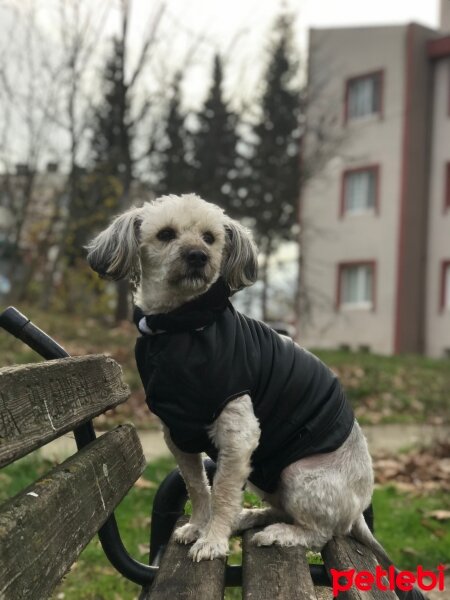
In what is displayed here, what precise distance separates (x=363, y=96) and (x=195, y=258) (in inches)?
883

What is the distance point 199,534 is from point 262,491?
36 cm

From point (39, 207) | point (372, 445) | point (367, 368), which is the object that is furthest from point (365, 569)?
point (39, 207)

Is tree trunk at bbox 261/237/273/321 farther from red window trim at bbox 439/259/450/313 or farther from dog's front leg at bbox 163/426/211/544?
dog's front leg at bbox 163/426/211/544

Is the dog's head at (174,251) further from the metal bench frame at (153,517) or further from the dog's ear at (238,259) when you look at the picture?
the metal bench frame at (153,517)

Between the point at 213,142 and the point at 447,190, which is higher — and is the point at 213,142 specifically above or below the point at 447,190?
above

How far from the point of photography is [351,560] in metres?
2.40

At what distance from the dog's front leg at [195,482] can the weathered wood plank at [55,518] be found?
0.89 feet

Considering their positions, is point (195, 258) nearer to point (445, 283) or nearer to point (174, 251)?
point (174, 251)

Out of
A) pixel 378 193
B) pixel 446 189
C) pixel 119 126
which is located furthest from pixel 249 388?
pixel 378 193

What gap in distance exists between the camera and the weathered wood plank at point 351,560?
208 cm

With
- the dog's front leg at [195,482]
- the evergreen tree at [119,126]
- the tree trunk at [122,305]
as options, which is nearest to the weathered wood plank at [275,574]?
the dog's front leg at [195,482]

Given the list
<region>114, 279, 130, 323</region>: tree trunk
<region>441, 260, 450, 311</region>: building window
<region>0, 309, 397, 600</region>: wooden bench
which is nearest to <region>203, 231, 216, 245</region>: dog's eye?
<region>0, 309, 397, 600</region>: wooden bench

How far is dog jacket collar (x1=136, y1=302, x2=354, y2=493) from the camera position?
2.43m

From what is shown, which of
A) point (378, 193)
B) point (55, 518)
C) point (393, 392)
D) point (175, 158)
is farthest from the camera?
point (378, 193)
